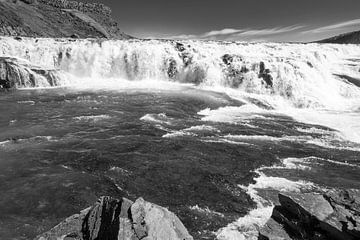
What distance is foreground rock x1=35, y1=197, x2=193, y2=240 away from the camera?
22.9 ft

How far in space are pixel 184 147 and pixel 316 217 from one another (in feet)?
32.1

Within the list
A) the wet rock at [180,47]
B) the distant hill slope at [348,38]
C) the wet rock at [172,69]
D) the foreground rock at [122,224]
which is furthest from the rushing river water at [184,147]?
the distant hill slope at [348,38]

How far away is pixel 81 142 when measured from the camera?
17125 millimetres

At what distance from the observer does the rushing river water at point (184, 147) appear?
11.4 meters

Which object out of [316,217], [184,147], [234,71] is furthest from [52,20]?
[316,217]

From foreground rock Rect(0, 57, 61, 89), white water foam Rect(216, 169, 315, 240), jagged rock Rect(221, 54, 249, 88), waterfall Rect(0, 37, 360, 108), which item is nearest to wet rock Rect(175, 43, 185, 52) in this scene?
waterfall Rect(0, 37, 360, 108)

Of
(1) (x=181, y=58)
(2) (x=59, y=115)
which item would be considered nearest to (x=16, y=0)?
(1) (x=181, y=58)

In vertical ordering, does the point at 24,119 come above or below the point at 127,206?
below

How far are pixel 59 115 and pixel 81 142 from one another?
6.78 meters

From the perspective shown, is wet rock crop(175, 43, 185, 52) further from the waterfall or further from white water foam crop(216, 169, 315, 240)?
white water foam crop(216, 169, 315, 240)

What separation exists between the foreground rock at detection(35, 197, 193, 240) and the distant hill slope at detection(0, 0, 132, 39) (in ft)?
269

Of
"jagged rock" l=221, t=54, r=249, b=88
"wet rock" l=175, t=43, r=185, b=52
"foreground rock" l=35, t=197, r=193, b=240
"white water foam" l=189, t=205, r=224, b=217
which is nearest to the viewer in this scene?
"foreground rock" l=35, t=197, r=193, b=240

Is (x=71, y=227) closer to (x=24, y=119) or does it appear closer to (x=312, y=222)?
(x=312, y=222)

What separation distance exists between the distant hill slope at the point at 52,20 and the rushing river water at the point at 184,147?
188 feet
